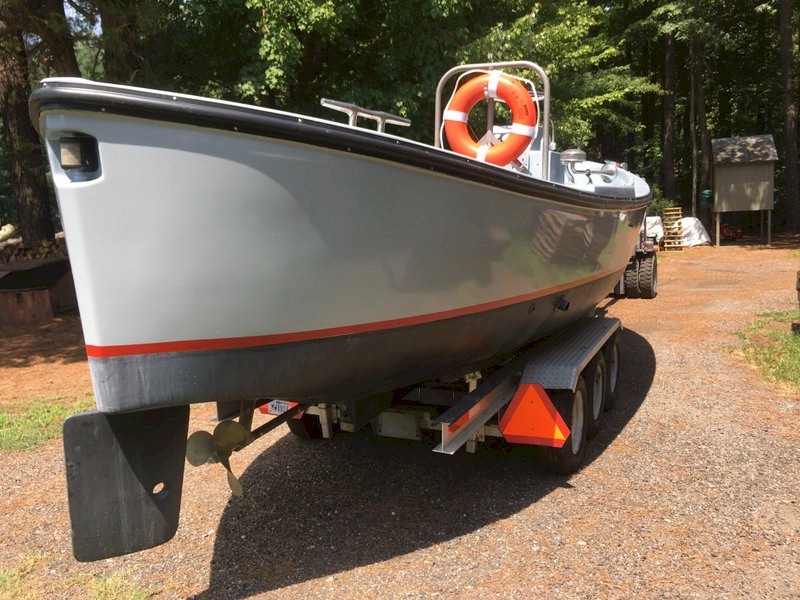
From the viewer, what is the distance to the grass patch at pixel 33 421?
4.82 m

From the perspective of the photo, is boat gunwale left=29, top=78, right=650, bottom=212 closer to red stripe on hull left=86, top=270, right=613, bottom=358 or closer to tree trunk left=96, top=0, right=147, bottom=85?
red stripe on hull left=86, top=270, right=613, bottom=358

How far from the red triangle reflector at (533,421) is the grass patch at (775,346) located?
298 cm

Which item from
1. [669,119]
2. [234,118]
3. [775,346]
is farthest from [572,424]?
[669,119]

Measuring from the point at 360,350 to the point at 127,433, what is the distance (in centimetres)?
100

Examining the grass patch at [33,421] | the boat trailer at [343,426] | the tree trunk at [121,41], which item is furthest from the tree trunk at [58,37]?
the boat trailer at [343,426]

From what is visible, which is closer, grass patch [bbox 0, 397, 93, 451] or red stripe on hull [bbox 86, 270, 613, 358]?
red stripe on hull [bbox 86, 270, 613, 358]

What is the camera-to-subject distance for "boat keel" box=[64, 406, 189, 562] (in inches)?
102

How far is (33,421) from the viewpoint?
5.31m

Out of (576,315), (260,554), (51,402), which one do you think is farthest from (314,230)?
(51,402)

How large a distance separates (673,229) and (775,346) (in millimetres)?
10961

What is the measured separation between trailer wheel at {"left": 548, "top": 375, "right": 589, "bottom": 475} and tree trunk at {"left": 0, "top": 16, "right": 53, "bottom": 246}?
943 cm

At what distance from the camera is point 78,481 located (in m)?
2.59

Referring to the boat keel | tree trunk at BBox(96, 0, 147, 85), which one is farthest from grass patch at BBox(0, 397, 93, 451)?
tree trunk at BBox(96, 0, 147, 85)

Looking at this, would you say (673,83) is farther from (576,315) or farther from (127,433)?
(127,433)
